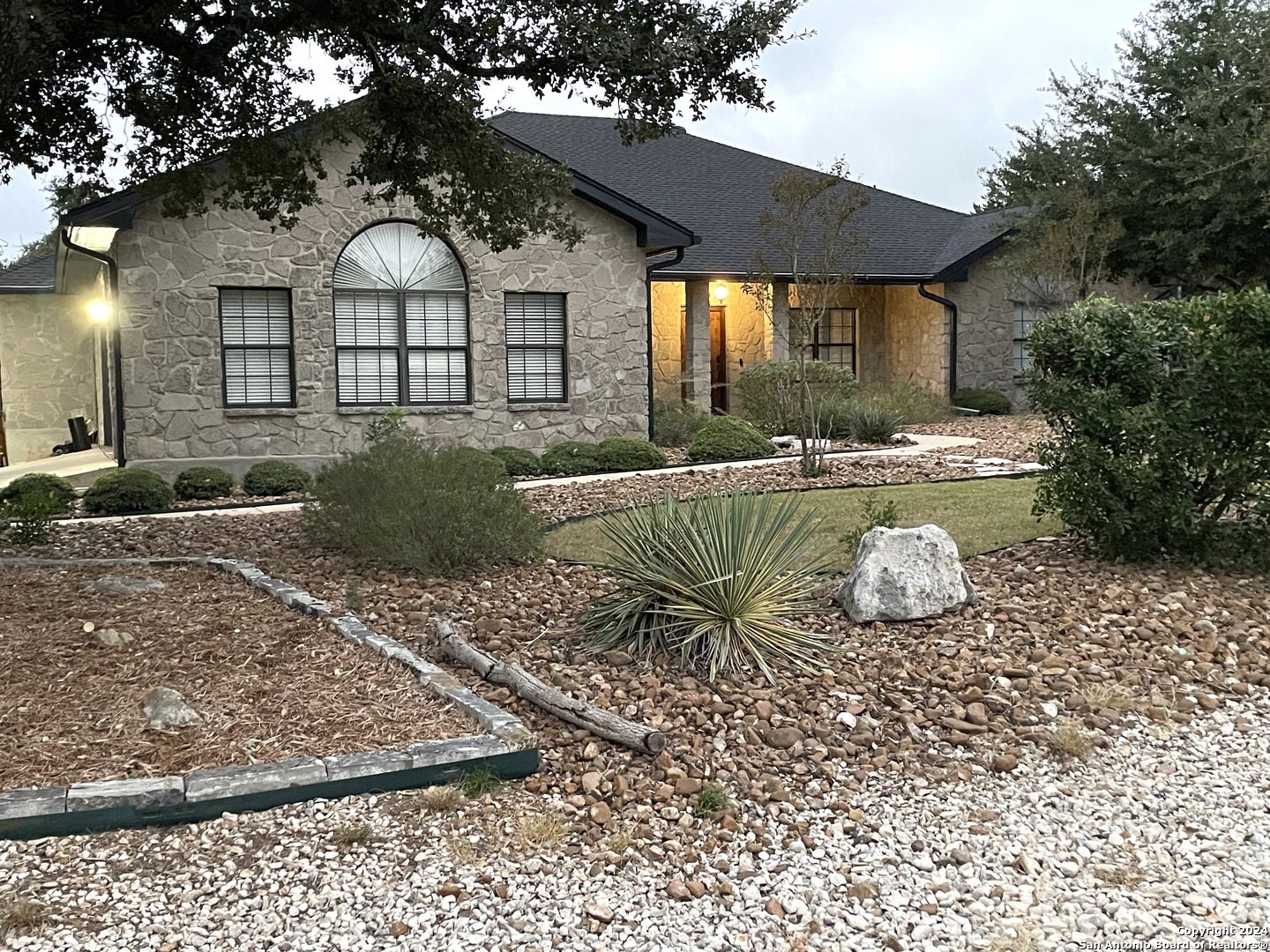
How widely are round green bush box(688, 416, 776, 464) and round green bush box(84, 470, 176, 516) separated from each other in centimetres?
613

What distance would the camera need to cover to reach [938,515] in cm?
888

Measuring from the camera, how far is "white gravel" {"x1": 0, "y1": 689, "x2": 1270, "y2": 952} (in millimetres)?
3277

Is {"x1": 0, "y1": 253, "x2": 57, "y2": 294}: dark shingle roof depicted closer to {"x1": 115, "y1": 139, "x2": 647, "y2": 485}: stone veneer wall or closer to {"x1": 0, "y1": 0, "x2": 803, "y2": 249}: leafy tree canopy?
{"x1": 115, "y1": 139, "x2": 647, "y2": 485}: stone veneer wall

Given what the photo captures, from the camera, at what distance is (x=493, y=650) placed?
567cm

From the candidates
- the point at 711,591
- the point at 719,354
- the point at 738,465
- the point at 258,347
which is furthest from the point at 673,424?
the point at 711,591

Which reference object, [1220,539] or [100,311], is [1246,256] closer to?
[1220,539]

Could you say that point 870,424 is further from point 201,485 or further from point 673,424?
point 201,485

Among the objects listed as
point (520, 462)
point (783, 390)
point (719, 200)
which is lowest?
point (520, 462)

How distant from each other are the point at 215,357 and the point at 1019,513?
30.5 feet

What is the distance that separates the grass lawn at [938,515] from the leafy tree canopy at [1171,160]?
10.2 m

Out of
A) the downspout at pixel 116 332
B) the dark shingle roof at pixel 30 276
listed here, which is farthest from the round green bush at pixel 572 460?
the dark shingle roof at pixel 30 276

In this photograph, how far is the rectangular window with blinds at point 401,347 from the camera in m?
14.1

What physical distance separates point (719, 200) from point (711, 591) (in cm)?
1694

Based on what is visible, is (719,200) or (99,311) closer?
(99,311)
